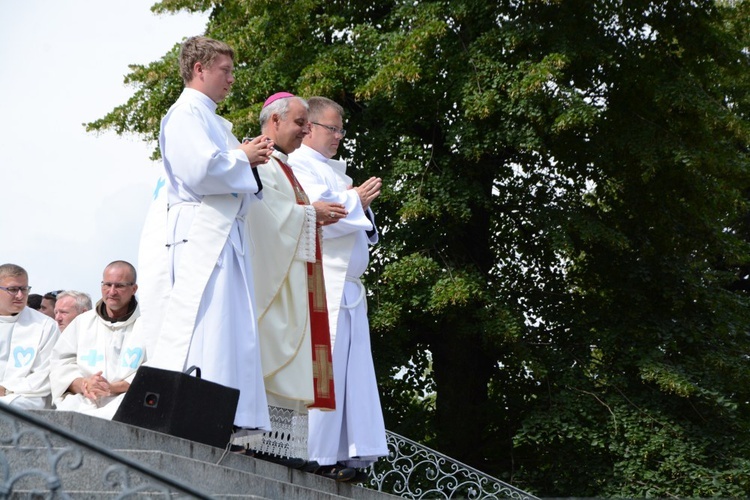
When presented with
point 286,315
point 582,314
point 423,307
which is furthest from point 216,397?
point 582,314

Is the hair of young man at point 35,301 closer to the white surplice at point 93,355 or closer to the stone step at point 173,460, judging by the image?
the white surplice at point 93,355

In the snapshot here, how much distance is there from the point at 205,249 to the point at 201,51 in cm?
118

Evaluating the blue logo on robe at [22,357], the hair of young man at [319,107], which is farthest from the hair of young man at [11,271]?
the hair of young man at [319,107]

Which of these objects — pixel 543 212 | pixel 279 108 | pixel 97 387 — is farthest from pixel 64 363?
pixel 543 212

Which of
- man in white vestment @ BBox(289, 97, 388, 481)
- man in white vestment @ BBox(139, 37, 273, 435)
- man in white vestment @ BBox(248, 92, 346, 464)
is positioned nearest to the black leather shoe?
man in white vestment @ BBox(289, 97, 388, 481)

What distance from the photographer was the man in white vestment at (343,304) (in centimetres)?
745

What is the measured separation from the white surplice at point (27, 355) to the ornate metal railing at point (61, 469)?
2586 mm

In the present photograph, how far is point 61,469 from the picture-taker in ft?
15.4

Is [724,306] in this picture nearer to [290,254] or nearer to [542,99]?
[542,99]

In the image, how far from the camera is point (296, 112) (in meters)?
7.17

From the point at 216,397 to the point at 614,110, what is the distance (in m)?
11.6

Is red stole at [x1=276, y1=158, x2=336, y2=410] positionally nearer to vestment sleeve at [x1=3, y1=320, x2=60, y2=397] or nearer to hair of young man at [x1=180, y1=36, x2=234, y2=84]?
hair of young man at [x1=180, y1=36, x2=234, y2=84]

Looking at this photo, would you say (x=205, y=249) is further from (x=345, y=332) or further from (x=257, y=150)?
(x=345, y=332)

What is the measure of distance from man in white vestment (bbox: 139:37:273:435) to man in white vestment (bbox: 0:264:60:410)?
1682 mm
